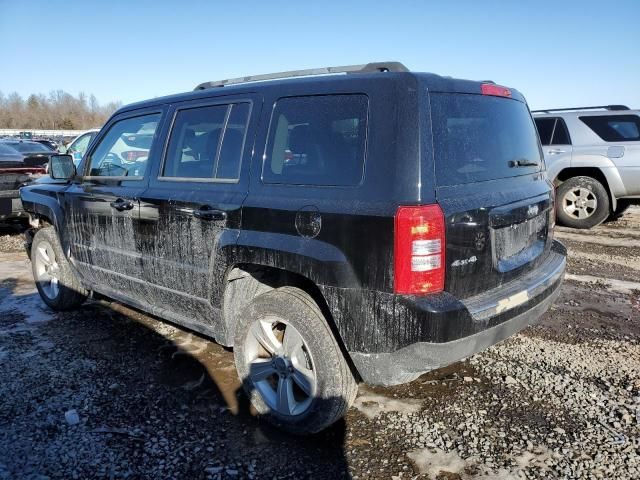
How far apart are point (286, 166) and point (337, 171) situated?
1.21 ft

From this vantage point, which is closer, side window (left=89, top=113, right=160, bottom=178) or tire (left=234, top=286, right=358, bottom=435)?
tire (left=234, top=286, right=358, bottom=435)

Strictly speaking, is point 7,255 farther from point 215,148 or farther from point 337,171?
point 337,171

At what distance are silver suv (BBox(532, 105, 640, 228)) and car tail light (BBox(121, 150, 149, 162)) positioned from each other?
7.26 meters

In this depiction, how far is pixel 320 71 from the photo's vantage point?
9.67 ft

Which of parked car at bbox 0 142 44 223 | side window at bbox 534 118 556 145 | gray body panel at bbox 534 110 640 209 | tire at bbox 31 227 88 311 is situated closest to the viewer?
tire at bbox 31 227 88 311

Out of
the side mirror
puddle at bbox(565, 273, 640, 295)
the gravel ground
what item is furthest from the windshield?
puddle at bbox(565, 273, 640, 295)

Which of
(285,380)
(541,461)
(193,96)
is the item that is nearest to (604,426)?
(541,461)

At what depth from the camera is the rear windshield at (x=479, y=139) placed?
2.42 m

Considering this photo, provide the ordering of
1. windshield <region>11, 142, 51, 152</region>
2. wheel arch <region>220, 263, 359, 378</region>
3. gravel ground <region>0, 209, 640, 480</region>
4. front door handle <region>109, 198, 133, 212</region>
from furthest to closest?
1. windshield <region>11, 142, 51, 152</region>
2. front door handle <region>109, 198, 133, 212</region>
3. wheel arch <region>220, 263, 359, 378</region>
4. gravel ground <region>0, 209, 640, 480</region>

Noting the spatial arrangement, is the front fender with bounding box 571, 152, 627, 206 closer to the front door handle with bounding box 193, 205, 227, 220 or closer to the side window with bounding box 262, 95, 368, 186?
the side window with bounding box 262, 95, 368, 186

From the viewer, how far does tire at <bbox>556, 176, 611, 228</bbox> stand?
8281 millimetres

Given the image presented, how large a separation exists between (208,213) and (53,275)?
2.75 metres

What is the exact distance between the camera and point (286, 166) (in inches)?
108

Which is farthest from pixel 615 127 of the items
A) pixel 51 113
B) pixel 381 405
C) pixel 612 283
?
pixel 51 113
